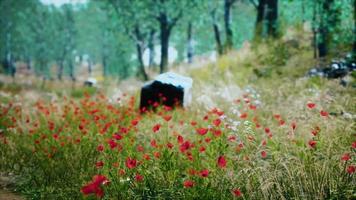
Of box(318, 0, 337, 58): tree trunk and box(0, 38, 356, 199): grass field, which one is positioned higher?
box(318, 0, 337, 58): tree trunk

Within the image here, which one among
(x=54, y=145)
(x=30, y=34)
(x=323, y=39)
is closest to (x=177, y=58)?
(x=30, y=34)

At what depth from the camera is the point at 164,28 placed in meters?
A: 21.5

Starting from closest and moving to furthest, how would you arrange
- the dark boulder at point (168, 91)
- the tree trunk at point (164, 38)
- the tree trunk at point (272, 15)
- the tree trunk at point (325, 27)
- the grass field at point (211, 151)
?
the grass field at point (211, 151), the dark boulder at point (168, 91), the tree trunk at point (325, 27), the tree trunk at point (272, 15), the tree trunk at point (164, 38)

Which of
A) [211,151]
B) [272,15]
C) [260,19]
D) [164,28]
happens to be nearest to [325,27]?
[272,15]

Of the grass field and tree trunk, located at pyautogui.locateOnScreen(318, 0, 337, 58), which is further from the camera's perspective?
tree trunk, located at pyautogui.locateOnScreen(318, 0, 337, 58)

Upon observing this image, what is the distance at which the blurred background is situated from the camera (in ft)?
36.6

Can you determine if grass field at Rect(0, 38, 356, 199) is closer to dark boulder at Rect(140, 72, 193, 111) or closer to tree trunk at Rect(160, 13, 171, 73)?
dark boulder at Rect(140, 72, 193, 111)

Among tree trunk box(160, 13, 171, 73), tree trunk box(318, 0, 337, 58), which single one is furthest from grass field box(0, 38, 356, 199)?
tree trunk box(160, 13, 171, 73)

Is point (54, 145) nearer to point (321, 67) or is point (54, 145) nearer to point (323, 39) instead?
point (321, 67)

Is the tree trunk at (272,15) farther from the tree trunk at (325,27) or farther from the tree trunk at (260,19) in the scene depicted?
the tree trunk at (325,27)

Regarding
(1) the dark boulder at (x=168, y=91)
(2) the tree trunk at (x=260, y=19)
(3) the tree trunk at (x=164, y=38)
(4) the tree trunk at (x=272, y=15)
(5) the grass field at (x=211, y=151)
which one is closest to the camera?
(5) the grass field at (x=211, y=151)

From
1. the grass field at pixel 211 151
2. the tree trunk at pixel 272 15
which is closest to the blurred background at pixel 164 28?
the tree trunk at pixel 272 15

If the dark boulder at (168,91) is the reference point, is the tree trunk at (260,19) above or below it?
above

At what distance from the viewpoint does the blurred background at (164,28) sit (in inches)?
439
